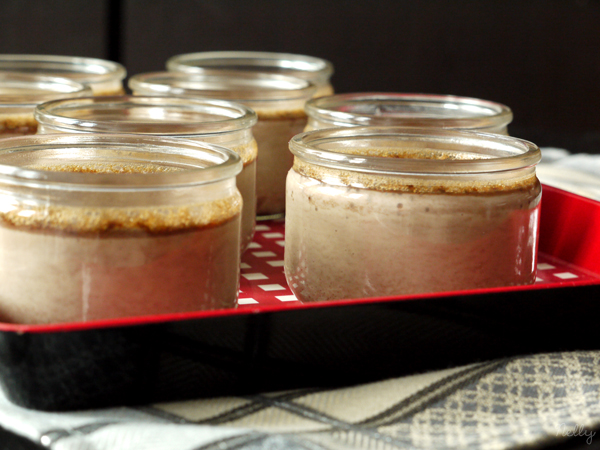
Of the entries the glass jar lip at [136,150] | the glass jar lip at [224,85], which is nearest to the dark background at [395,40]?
the glass jar lip at [224,85]

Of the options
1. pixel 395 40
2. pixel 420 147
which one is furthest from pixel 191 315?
pixel 395 40

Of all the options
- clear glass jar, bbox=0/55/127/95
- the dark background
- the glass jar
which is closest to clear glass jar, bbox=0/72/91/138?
clear glass jar, bbox=0/55/127/95

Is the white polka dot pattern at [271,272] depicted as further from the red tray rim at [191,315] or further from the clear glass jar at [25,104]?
the clear glass jar at [25,104]

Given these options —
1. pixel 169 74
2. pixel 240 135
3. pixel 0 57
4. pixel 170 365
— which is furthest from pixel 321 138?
pixel 0 57

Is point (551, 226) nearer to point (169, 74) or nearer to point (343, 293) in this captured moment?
point (343, 293)

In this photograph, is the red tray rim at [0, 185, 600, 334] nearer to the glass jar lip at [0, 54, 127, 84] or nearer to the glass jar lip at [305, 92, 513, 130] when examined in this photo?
the glass jar lip at [305, 92, 513, 130]

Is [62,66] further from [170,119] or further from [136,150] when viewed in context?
[136,150]
